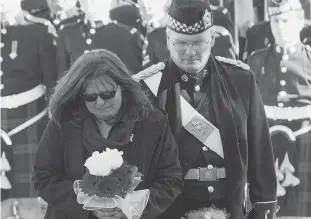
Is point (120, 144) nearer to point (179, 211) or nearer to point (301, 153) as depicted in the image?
point (179, 211)

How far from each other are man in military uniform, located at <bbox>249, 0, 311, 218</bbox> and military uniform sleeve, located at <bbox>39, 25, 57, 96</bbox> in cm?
129

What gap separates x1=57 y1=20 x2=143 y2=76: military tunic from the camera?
3.27 meters

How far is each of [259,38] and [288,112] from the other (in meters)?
0.50

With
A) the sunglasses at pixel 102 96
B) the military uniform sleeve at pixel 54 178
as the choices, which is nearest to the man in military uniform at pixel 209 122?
the sunglasses at pixel 102 96

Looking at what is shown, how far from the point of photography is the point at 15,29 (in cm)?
346

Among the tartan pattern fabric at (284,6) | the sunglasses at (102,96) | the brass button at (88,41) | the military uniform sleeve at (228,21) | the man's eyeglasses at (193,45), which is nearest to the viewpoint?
the sunglasses at (102,96)

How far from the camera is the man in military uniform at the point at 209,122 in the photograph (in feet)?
7.69

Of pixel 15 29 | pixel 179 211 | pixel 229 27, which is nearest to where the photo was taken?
pixel 179 211

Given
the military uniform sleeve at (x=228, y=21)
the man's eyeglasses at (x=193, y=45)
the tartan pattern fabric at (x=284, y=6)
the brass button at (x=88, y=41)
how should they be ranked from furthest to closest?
the brass button at (x=88, y=41), the military uniform sleeve at (x=228, y=21), the tartan pattern fabric at (x=284, y=6), the man's eyeglasses at (x=193, y=45)

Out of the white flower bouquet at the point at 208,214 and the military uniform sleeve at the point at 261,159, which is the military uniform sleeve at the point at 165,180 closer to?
the white flower bouquet at the point at 208,214

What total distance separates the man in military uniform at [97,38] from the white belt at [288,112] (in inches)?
34.7

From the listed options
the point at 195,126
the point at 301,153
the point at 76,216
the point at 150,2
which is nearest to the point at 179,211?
the point at 195,126

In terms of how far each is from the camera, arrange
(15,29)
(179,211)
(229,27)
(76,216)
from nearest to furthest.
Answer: (76,216) < (179,211) < (229,27) < (15,29)

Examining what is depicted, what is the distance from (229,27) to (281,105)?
0.58 m
